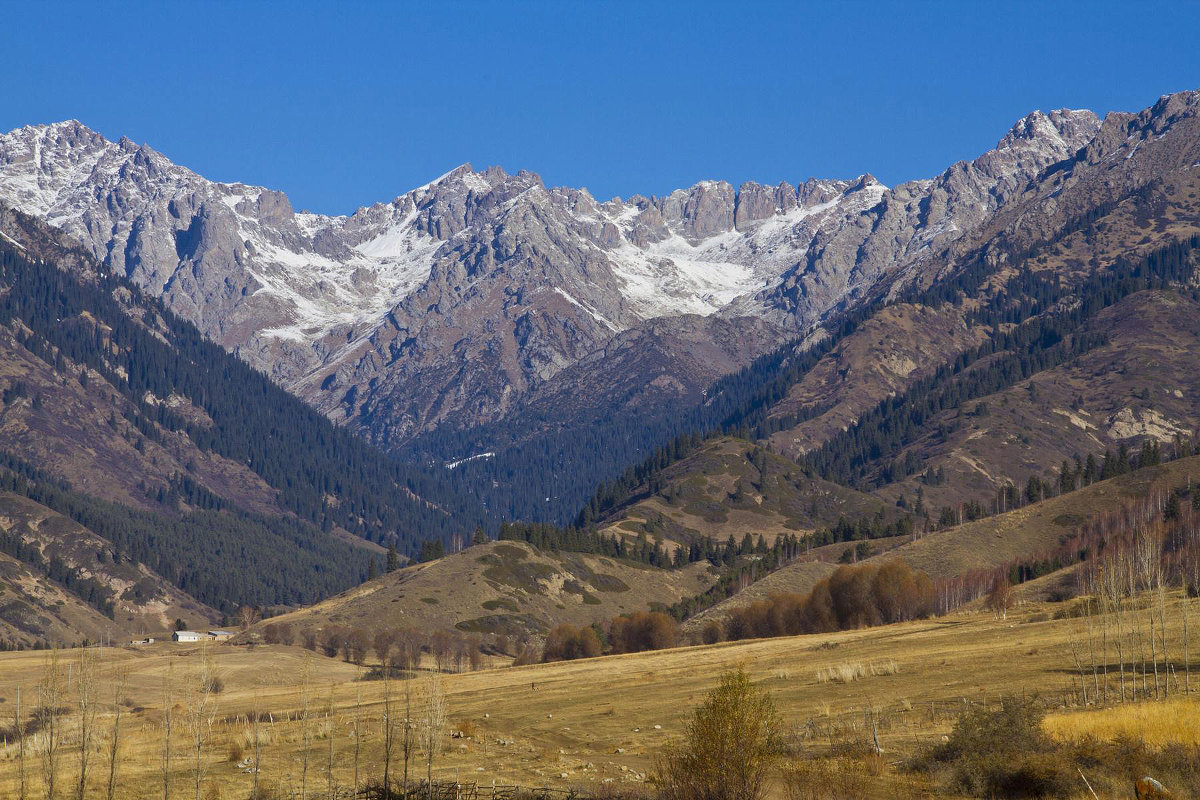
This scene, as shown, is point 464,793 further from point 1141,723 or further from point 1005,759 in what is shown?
point 1141,723

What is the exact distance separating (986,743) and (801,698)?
31995 millimetres

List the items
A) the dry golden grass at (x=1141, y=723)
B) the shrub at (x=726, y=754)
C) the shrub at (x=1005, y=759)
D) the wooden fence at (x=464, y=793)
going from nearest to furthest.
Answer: the shrub at (x=726, y=754) < the shrub at (x=1005, y=759) < the dry golden grass at (x=1141, y=723) < the wooden fence at (x=464, y=793)

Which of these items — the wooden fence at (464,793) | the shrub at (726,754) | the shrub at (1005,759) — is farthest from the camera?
the wooden fence at (464,793)

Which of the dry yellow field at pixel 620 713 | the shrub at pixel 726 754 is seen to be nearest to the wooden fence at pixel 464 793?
the dry yellow field at pixel 620 713

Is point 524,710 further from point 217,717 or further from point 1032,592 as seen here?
point 1032,592

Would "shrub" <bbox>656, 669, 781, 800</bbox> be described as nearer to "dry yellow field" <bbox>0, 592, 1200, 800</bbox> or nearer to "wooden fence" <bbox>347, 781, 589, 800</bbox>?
"wooden fence" <bbox>347, 781, 589, 800</bbox>

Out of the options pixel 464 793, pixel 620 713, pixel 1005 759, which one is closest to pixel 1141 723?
pixel 1005 759

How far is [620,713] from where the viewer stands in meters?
89.8

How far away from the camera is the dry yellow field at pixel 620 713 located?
2633 inches

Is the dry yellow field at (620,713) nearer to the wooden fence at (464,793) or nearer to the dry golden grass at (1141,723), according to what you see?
the dry golden grass at (1141,723)

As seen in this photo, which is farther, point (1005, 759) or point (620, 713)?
point (620, 713)

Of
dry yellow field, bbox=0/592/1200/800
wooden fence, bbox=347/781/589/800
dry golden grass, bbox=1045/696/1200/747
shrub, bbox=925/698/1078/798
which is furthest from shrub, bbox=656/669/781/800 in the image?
dry golden grass, bbox=1045/696/1200/747

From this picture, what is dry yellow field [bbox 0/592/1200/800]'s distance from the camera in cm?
6688

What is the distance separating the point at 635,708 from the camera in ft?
302
